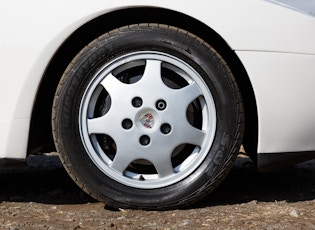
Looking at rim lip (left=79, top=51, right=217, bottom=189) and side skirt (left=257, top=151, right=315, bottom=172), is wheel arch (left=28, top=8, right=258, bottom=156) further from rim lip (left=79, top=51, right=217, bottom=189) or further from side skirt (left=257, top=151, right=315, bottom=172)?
rim lip (left=79, top=51, right=217, bottom=189)

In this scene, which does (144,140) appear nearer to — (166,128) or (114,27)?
(166,128)

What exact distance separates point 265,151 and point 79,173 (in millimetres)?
906

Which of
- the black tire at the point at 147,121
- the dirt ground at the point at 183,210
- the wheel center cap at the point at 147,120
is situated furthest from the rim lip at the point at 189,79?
the wheel center cap at the point at 147,120

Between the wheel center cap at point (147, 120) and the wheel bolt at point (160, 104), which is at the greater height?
the wheel bolt at point (160, 104)

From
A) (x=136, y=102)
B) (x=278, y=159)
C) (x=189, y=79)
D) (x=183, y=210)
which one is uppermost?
(x=189, y=79)

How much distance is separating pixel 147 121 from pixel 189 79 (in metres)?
0.29

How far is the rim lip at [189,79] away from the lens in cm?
340

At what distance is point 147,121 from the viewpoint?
3.36m

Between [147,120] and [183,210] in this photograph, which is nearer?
[147,120]

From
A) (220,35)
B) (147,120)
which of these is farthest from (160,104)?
(220,35)

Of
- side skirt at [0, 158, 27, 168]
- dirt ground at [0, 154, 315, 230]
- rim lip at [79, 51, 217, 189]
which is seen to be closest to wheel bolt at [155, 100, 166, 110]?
rim lip at [79, 51, 217, 189]

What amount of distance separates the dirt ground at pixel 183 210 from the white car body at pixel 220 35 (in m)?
0.36

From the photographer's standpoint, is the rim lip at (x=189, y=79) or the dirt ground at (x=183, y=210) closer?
the dirt ground at (x=183, y=210)

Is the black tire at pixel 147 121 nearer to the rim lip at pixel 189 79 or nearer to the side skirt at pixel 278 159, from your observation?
the rim lip at pixel 189 79
